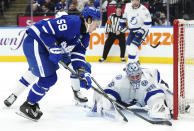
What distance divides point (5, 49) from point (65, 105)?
155 inches

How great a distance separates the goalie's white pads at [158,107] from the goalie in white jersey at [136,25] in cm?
285

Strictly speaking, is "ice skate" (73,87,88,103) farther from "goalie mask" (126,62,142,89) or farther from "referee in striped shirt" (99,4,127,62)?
"referee in striped shirt" (99,4,127,62)

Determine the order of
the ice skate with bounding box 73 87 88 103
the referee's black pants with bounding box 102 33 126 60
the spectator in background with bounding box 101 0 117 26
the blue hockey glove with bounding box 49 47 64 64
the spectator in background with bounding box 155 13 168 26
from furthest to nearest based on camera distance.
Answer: the spectator in background with bounding box 101 0 117 26, the spectator in background with bounding box 155 13 168 26, the referee's black pants with bounding box 102 33 126 60, the ice skate with bounding box 73 87 88 103, the blue hockey glove with bounding box 49 47 64 64

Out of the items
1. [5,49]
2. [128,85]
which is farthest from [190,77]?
[5,49]

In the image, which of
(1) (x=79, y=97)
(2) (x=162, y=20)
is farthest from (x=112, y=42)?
(1) (x=79, y=97)

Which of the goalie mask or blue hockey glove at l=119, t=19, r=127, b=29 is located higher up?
blue hockey glove at l=119, t=19, r=127, b=29

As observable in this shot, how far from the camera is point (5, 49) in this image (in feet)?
24.7

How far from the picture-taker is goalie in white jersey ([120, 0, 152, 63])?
6.07 metres

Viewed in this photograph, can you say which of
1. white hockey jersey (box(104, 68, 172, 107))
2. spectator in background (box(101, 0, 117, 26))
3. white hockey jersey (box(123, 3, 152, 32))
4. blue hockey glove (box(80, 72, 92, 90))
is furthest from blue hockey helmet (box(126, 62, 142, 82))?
spectator in background (box(101, 0, 117, 26))

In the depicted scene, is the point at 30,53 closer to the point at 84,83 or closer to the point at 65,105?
the point at 84,83

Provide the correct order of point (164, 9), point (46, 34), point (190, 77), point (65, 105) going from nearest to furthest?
point (46, 34) < point (190, 77) < point (65, 105) < point (164, 9)

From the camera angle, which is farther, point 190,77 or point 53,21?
point 190,77

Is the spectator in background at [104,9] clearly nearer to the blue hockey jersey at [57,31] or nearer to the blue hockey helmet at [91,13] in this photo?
the blue hockey jersey at [57,31]

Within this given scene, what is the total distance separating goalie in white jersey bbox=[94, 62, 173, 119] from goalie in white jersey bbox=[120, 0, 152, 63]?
105 inches
